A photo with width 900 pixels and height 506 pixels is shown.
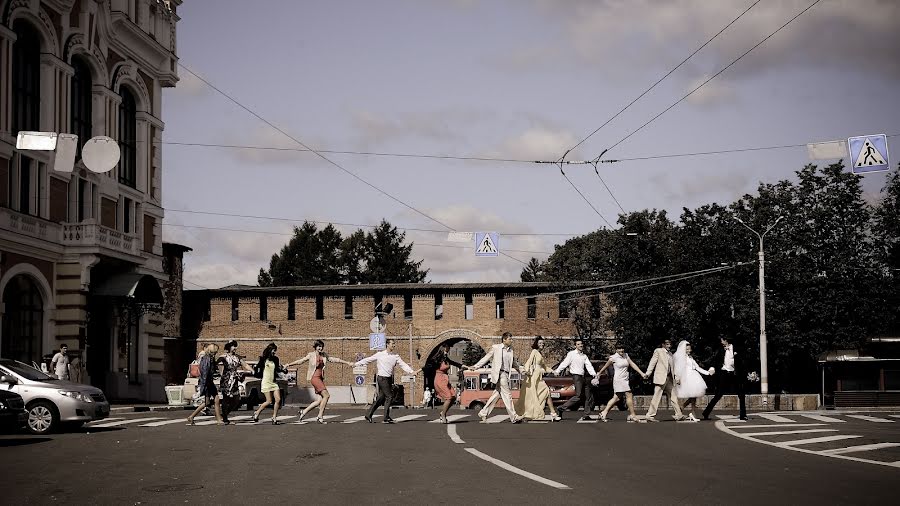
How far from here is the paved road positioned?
1031 cm

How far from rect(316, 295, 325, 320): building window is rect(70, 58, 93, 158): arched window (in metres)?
33.5

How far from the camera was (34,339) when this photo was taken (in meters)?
38.0

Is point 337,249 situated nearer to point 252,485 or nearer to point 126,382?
point 126,382

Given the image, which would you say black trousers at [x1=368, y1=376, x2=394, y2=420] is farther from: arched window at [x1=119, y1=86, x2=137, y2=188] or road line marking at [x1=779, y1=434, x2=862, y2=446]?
arched window at [x1=119, y1=86, x2=137, y2=188]

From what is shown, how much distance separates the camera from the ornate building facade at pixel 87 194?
36500 millimetres

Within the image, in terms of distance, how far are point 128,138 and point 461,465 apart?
34444 millimetres

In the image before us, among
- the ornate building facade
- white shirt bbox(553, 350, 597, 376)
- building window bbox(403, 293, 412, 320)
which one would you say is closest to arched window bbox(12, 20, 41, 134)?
the ornate building facade

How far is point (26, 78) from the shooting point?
121ft

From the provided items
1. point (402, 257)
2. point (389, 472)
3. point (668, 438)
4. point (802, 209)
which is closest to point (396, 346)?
point (802, 209)

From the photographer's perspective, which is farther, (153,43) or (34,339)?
(153,43)

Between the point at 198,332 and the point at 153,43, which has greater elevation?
the point at 153,43

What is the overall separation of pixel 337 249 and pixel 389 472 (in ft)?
318

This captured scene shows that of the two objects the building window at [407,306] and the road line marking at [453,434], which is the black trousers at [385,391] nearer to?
the road line marking at [453,434]

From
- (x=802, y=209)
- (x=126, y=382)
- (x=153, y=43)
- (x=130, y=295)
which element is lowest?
(x=126, y=382)
